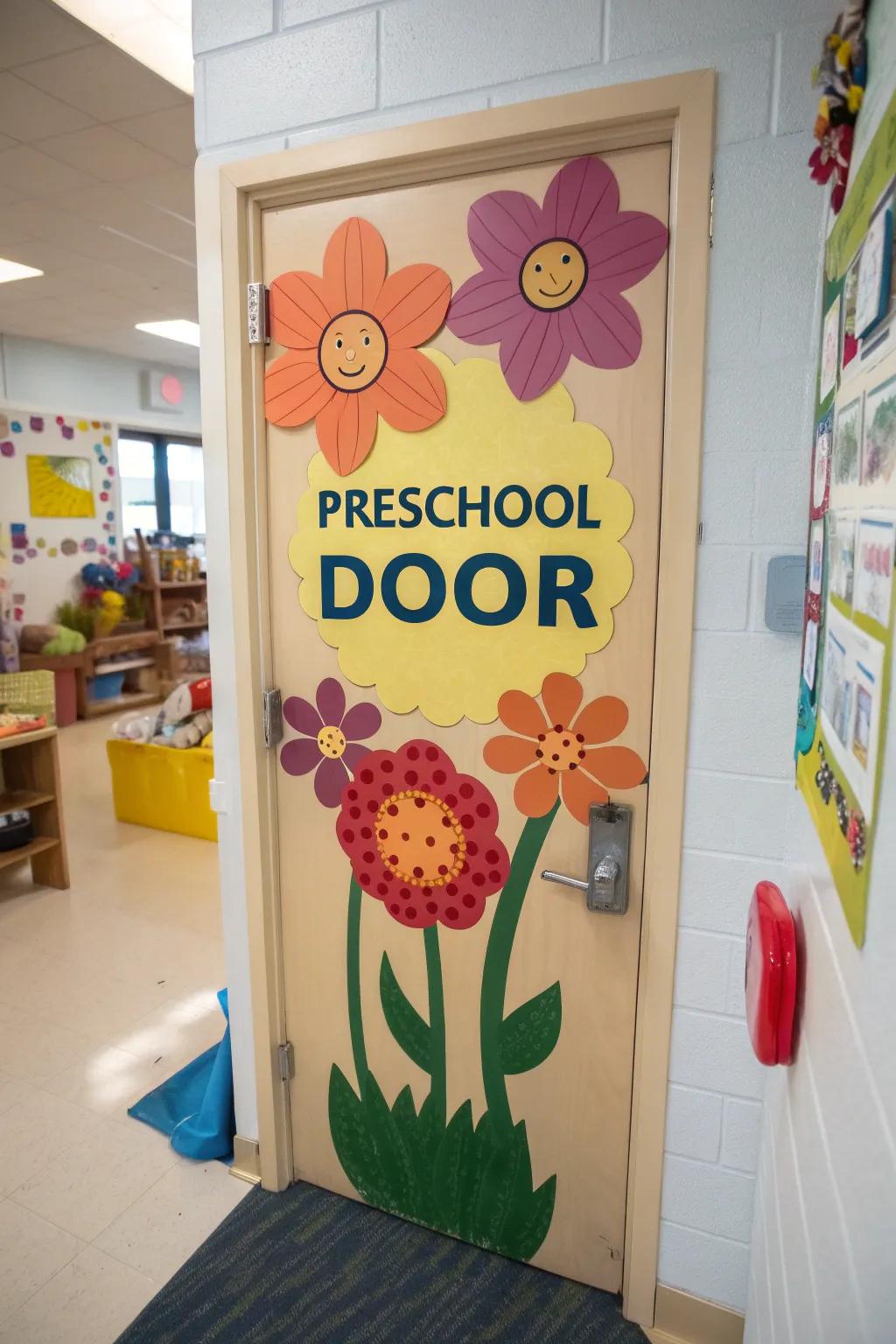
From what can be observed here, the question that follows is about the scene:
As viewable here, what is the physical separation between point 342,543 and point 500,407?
42cm

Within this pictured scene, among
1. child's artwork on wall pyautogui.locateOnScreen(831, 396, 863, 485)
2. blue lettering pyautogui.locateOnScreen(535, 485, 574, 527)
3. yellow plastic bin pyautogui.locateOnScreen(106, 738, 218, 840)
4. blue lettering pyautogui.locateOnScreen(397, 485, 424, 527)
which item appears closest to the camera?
child's artwork on wall pyautogui.locateOnScreen(831, 396, 863, 485)

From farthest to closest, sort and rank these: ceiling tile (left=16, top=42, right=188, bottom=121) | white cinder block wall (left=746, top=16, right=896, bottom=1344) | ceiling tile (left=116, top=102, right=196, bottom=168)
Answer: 1. ceiling tile (left=116, top=102, right=196, bottom=168)
2. ceiling tile (left=16, top=42, right=188, bottom=121)
3. white cinder block wall (left=746, top=16, right=896, bottom=1344)

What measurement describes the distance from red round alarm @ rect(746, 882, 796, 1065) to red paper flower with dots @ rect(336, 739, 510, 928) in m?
0.68

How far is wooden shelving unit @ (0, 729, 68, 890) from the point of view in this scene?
3.60m

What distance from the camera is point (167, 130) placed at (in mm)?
3148

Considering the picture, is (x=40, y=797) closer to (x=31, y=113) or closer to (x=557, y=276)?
(x=31, y=113)

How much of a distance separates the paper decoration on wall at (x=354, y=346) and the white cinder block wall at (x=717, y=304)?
24 cm

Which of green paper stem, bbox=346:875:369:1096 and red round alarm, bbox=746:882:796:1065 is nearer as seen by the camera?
red round alarm, bbox=746:882:796:1065

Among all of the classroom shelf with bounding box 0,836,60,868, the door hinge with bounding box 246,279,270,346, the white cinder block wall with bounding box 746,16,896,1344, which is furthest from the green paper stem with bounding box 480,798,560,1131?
the classroom shelf with bounding box 0,836,60,868

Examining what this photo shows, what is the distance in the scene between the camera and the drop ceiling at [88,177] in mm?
2633

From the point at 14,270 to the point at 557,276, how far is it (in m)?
4.82

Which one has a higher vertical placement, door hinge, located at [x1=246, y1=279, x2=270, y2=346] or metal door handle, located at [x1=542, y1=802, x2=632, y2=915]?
door hinge, located at [x1=246, y1=279, x2=270, y2=346]

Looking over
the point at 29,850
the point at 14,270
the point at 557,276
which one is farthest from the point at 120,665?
the point at 557,276

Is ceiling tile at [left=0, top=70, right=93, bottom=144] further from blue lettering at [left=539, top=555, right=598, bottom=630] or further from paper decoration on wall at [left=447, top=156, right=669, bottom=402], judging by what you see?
blue lettering at [left=539, top=555, right=598, bottom=630]
